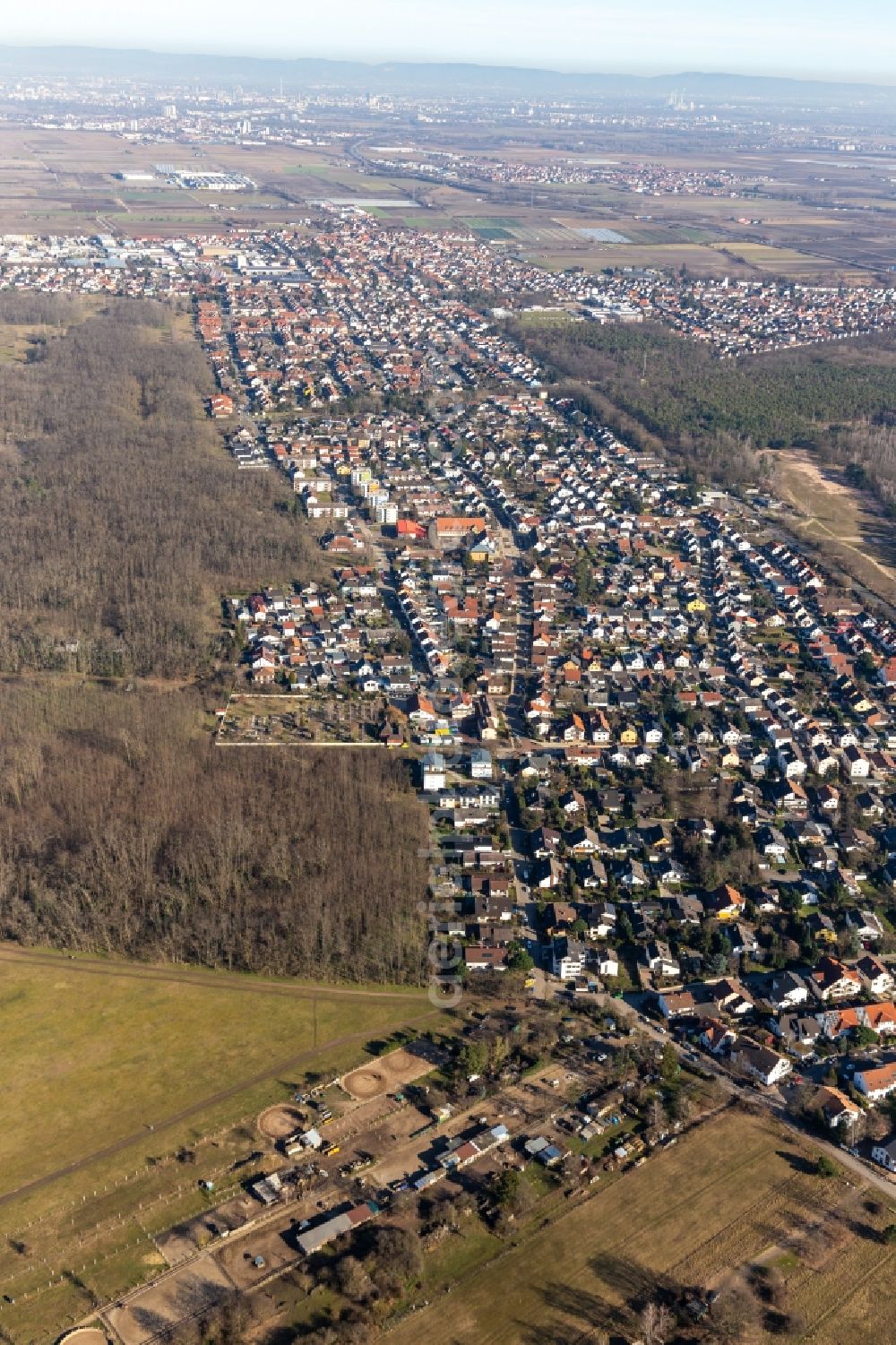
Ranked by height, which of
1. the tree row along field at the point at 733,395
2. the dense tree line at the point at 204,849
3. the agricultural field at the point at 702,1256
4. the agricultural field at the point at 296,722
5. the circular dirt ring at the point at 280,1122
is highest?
the tree row along field at the point at 733,395

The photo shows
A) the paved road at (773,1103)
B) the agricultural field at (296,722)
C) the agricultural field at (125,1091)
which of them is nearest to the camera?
the agricultural field at (125,1091)

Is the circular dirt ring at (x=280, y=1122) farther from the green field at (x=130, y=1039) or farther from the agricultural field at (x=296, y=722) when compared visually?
the agricultural field at (x=296, y=722)

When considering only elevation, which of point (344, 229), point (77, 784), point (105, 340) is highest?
point (344, 229)

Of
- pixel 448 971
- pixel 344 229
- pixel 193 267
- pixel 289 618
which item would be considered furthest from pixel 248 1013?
pixel 344 229

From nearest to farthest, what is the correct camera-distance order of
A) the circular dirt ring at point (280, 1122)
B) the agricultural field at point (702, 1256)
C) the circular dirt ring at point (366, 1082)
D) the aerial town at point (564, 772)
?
1. the agricultural field at point (702, 1256)
2. the circular dirt ring at point (280, 1122)
3. the aerial town at point (564, 772)
4. the circular dirt ring at point (366, 1082)

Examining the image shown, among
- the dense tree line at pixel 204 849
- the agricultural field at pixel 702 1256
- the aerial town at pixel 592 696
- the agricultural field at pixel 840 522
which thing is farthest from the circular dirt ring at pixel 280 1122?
the agricultural field at pixel 840 522

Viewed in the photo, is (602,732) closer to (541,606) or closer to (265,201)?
A: (541,606)

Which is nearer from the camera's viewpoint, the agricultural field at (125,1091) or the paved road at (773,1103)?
the agricultural field at (125,1091)
